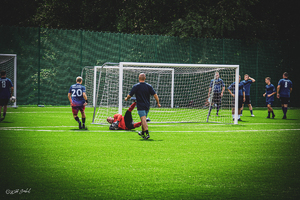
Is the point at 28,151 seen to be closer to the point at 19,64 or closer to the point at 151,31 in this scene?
the point at 19,64

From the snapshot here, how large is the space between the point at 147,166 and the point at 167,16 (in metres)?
23.4

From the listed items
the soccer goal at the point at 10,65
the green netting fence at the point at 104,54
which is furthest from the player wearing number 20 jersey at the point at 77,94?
the green netting fence at the point at 104,54

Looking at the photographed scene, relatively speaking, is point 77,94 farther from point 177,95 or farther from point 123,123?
point 177,95

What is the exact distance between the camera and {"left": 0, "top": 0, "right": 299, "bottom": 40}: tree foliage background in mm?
25406

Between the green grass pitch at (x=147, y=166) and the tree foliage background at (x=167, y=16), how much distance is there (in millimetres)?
16467

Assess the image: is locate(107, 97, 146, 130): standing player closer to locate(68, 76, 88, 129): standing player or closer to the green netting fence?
locate(68, 76, 88, 129): standing player

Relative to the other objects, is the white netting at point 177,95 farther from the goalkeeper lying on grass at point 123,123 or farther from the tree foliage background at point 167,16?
the tree foliage background at point 167,16

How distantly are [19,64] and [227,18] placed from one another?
14211mm

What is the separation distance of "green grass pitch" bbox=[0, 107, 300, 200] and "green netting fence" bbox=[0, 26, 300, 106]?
12.3 m

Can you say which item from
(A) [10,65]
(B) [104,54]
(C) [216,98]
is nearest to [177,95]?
(B) [104,54]

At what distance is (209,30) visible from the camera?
2541 centimetres

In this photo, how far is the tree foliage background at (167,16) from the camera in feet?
83.4

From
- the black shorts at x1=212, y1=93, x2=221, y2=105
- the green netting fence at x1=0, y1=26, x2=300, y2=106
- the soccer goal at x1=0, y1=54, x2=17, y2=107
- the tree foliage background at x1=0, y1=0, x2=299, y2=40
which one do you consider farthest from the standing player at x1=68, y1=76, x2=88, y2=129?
the tree foliage background at x1=0, y1=0, x2=299, y2=40
